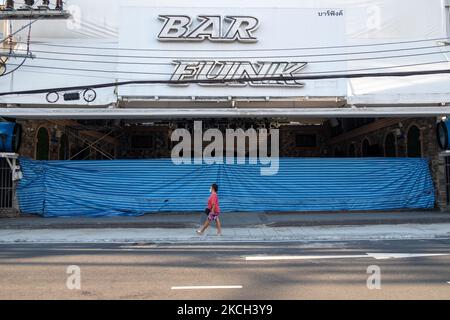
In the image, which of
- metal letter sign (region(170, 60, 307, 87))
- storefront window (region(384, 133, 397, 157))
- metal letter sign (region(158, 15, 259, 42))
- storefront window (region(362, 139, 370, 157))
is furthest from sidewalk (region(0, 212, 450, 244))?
storefront window (region(362, 139, 370, 157))

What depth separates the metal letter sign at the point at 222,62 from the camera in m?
18.3

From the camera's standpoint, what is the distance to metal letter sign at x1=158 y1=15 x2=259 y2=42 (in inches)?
734

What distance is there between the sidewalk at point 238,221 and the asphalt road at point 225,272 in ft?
13.0

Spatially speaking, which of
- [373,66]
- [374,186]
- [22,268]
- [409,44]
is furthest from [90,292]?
[409,44]

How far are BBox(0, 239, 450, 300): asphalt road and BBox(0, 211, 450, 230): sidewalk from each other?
3.97 m

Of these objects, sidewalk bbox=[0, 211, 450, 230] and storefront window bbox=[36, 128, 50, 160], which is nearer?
sidewalk bbox=[0, 211, 450, 230]

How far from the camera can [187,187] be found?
709 inches

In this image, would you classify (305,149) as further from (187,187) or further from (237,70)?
(187,187)

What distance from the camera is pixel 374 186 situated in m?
18.3

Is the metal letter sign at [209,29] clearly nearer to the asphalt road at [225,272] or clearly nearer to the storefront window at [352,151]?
the asphalt road at [225,272]

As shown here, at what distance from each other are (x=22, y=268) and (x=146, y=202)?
9344mm

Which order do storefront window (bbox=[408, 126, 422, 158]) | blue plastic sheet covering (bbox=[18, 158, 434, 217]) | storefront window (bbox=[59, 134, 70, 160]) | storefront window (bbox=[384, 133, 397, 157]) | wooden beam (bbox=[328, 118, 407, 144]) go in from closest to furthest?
blue plastic sheet covering (bbox=[18, 158, 434, 217])
storefront window (bbox=[408, 126, 422, 158])
wooden beam (bbox=[328, 118, 407, 144])
storefront window (bbox=[59, 134, 70, 160])
storefront window (bbox=[384, 133, 397, 157])

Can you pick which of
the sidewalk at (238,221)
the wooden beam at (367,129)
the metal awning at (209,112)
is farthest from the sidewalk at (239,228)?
the wooden beam at (367,129)

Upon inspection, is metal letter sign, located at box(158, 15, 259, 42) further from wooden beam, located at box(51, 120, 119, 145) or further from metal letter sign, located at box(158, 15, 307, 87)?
wooden beam, located at box(51, 120, 119, 145)
